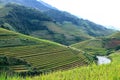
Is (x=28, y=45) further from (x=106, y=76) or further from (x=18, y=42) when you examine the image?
(x=106, y=76)

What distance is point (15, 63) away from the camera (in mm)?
104250

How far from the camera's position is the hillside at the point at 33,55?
340 feet

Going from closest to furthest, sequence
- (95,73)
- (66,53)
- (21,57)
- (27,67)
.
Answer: (95,73) → (27,67) → (21,57) → (66,53)

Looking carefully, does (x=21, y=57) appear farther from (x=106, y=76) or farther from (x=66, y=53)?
(x=106, y=76)

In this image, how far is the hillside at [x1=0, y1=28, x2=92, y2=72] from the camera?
340 feet

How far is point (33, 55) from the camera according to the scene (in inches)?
4680

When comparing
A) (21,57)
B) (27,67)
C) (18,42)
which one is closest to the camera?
(27,67)

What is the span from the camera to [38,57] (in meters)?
117

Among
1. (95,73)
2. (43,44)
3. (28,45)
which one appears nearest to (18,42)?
(28,45)

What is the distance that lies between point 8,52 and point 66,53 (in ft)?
113

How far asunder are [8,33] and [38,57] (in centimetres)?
2888

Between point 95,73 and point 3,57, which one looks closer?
point 95,73

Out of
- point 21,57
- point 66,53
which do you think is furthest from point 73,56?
point 21,57

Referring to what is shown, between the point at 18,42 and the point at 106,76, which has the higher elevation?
the point at 106,76
